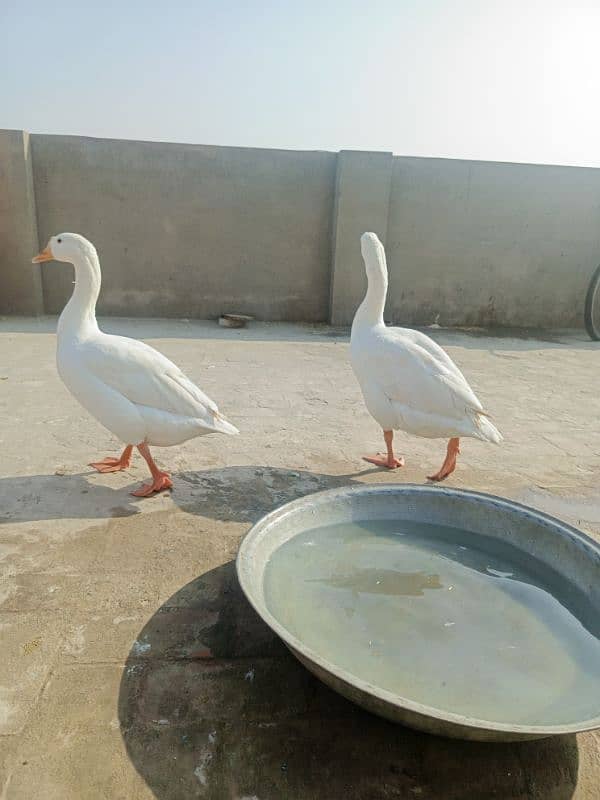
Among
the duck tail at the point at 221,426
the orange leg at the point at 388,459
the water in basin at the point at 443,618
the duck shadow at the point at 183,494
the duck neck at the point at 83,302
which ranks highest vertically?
the duck neck at the point at 83,302

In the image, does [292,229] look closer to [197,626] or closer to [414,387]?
[414,387]

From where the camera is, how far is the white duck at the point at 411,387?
10.4 ft

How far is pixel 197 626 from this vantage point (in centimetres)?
209

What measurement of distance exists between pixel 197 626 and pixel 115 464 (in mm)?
1572

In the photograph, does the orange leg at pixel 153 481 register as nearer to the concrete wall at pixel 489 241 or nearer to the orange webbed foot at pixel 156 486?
the orange webbed foot at pixel 156 486

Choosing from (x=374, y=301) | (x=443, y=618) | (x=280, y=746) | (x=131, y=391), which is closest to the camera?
(x=280, y=746)

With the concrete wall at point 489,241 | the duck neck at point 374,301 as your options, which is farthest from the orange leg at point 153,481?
the concrete wall at point 489,241

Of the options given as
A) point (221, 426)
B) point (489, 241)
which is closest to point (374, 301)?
point (221, 426)

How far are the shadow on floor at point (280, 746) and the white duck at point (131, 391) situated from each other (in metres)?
1.27

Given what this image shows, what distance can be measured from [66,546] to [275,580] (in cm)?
104

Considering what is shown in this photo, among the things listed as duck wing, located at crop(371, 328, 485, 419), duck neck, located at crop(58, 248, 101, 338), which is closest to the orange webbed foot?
duck neck, located at crop(58, 248, 101, 338)

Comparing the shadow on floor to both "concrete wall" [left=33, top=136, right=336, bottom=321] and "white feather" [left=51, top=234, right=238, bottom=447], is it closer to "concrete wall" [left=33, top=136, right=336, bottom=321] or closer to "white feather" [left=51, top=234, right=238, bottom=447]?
"white feather" [left=51, top=234, right=238, bottom=447]

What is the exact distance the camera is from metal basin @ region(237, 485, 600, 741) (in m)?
1.60

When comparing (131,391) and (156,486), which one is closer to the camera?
(131,391)
